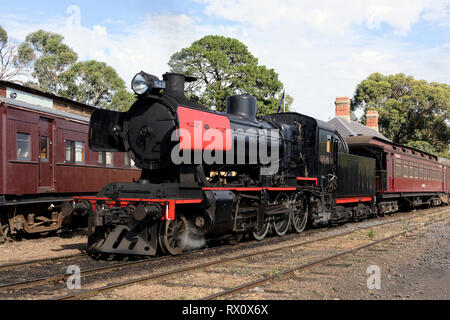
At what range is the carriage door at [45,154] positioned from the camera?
1104 cm

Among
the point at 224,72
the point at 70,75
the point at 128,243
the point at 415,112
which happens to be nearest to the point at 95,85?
the point at 70,75

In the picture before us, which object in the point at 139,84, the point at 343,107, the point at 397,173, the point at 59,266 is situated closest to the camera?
the point at 59,266

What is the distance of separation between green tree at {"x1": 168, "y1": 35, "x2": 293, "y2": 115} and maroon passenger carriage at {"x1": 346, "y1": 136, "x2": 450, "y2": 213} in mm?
9124

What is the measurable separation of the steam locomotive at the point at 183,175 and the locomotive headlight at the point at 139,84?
20 mm

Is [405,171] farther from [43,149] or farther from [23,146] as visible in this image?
[23,146]

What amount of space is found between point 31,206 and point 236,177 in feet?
18.0

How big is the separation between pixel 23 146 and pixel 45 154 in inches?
28.4

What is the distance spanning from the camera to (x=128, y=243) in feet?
26.2

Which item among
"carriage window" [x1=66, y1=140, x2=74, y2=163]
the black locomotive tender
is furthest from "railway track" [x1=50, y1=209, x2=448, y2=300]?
"carriage window" [x1=66, y1=140, x2=74, y2=163]

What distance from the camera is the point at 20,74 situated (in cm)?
3494

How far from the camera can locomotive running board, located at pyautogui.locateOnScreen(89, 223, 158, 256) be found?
7.80 meters
